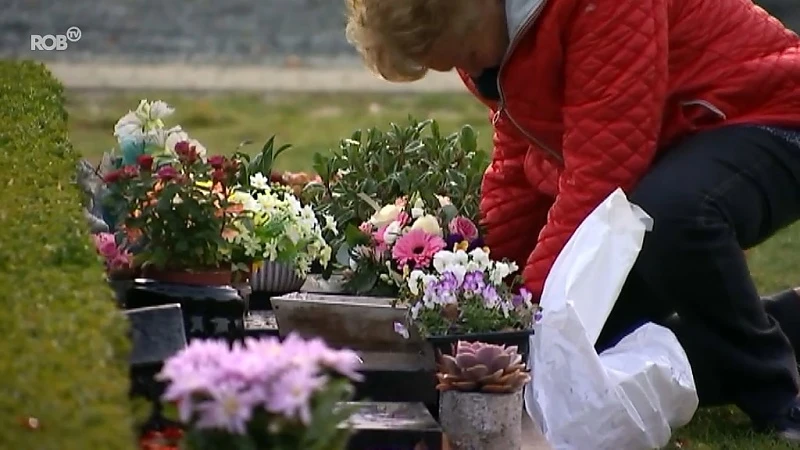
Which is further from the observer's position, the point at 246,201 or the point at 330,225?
the point at 330,225

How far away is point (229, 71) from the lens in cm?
1159

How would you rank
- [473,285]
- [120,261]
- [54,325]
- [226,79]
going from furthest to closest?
1. [226,79]
2. [120,261]
3. [473,285]
4. [54,325]

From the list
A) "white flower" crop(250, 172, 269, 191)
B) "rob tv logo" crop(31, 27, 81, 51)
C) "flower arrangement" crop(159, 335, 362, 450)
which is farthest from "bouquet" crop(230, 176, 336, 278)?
"rob tv logo" crop(31, 27, 81, 51)

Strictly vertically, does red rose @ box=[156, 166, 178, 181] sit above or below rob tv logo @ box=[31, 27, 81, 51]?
below

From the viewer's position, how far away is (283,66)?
39.2 feet

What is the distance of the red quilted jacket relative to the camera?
357cm

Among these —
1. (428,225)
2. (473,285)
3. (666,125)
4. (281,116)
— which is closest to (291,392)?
(473,285)

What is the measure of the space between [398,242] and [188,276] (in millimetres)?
604

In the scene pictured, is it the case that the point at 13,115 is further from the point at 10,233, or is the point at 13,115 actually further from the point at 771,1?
the point at 771,1

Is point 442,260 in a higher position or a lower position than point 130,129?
lower

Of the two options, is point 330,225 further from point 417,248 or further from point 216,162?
point 216,162

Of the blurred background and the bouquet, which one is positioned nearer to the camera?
the bouquet

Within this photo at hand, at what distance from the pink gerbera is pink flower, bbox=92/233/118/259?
27.0 inches

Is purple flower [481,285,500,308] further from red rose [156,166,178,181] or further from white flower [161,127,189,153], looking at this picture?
white flower [161,127,189,153]
